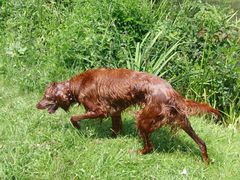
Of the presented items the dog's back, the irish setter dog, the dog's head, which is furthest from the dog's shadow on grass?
the dog's back

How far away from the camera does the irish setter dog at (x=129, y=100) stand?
445 cm

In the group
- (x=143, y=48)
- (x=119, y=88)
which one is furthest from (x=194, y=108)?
(x=143, y=48)

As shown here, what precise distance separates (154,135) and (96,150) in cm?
82

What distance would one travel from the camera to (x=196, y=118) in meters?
5.68

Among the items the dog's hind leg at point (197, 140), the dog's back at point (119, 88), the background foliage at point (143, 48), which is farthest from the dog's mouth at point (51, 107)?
the dog's hind leg at point (197, 140)

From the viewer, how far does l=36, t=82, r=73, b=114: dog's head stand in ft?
16.4

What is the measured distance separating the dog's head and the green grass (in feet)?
0.74

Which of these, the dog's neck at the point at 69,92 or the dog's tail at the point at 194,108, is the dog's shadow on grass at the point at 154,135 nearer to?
the dog's neck at the point at 69,92

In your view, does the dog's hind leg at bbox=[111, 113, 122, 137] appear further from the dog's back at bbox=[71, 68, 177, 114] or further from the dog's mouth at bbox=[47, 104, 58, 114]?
the dog's mouth at bbox=[47, 104, 58, 114]

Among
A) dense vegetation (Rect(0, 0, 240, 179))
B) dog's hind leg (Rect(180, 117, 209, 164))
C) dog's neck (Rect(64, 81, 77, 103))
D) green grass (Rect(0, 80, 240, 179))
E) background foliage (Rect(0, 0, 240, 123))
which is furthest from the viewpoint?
background foliage (Rect(0, 0, 240, 123))

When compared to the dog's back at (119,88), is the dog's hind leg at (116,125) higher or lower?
lower

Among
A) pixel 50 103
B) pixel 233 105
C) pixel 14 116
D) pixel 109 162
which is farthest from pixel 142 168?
pixel 233 105

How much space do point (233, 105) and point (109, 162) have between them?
263cm

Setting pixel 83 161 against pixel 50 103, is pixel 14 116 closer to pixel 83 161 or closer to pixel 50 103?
pixel 50 103
